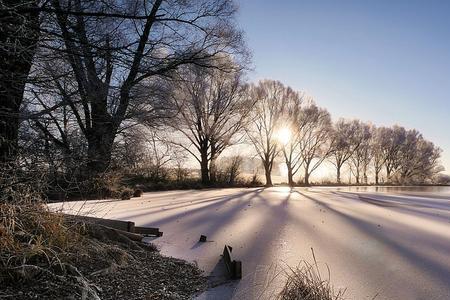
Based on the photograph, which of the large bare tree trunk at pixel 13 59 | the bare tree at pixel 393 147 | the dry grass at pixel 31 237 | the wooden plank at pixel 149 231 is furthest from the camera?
the bare tree at pixel 393 147

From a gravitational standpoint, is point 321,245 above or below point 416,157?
below

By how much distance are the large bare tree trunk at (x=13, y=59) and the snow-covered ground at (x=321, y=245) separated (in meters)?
1.38

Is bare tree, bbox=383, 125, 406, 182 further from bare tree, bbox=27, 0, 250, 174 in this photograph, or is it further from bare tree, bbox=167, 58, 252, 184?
bare tree, bbox=27, 0, 250, 174

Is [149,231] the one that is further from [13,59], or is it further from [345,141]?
[345,141]

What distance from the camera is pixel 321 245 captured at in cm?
604

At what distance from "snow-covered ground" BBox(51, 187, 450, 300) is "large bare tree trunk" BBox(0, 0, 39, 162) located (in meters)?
1.38

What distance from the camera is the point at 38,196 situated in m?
4.66

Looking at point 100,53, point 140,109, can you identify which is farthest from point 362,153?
point 100,53

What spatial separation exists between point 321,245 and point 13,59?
188 inches

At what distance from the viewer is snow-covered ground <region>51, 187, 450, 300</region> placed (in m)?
4.30

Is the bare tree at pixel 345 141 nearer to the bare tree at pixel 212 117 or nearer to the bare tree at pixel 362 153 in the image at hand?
the bare tree at pixel 362 153

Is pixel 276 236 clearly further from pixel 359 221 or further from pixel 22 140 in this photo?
pixel 22 140

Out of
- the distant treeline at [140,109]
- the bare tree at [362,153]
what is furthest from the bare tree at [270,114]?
the bare tree at [362,153]

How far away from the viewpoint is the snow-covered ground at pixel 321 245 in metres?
4.30
